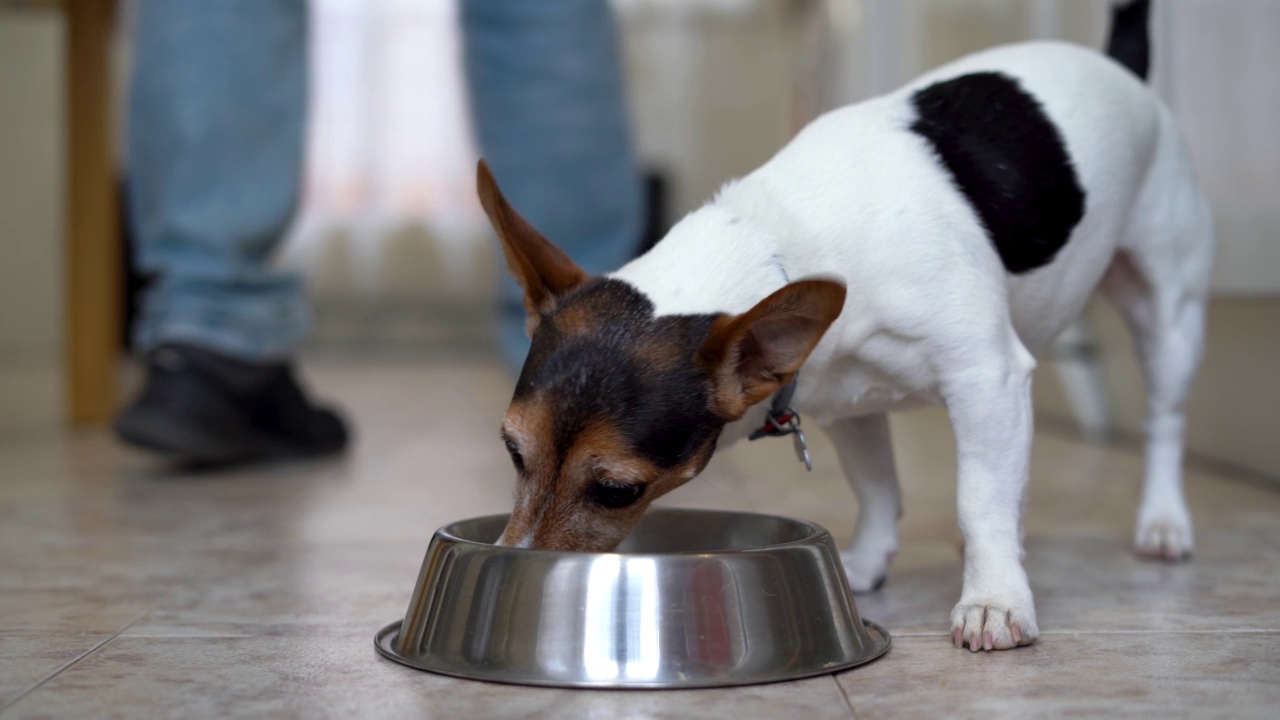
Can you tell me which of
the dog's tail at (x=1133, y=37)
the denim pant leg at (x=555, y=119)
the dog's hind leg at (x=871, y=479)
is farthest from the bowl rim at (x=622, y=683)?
the denim pant leg at (x=555, y=119)

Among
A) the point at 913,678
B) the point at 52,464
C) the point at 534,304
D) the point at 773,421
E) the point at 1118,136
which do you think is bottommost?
the point at 52,464

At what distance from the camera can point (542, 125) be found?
297 cm

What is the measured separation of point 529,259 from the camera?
4.82 feet

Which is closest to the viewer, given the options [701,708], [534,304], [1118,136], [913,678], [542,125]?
[701,708]

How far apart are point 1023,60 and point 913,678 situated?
0.97 meters

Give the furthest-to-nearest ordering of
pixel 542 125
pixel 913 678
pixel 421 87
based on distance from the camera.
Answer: pixel 421 87, pixel 542 125, pixel 913 678

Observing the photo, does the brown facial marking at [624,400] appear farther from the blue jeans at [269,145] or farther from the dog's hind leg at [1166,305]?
the blue jeans at [269,145]

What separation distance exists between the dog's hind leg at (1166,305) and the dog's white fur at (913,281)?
0.33 ft

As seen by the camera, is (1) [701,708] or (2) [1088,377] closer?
(1) [701,708]

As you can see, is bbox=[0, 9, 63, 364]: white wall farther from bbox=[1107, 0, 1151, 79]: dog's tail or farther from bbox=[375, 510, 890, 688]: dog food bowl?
bbox=[375, 510, 890, 688]: dog food bowl

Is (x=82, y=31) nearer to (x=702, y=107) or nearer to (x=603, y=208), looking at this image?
(x=603, y=208)

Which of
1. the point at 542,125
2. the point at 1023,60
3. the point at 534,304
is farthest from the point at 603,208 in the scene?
the point at 534,304

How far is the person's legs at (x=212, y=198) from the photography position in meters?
2.59

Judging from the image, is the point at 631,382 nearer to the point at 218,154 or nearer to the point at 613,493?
the point at 613,493
